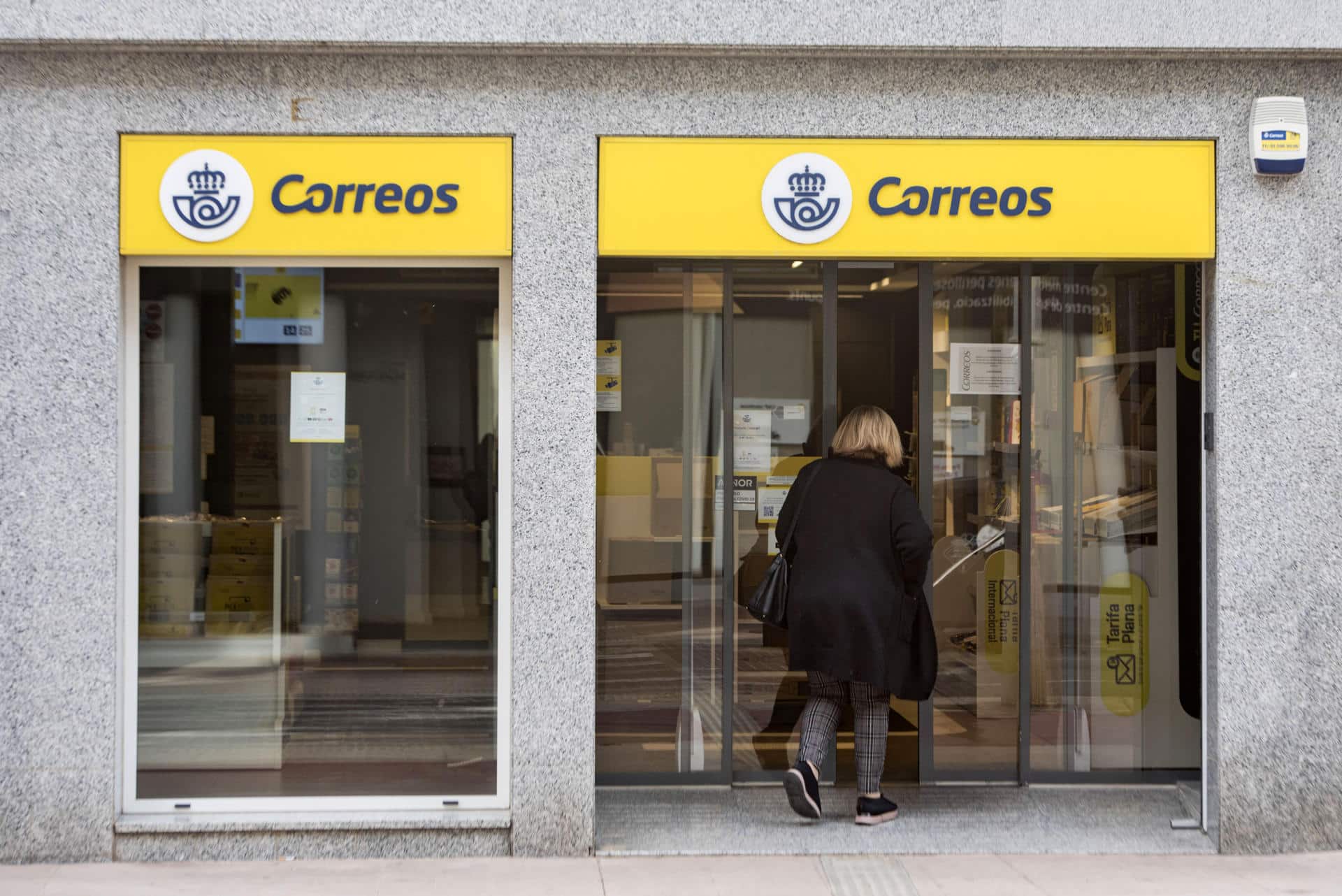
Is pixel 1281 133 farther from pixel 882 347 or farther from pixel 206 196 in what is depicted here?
pixel 206 196

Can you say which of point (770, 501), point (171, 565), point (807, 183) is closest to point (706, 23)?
point (807, 183)

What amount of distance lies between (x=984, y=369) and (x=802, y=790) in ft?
7.41

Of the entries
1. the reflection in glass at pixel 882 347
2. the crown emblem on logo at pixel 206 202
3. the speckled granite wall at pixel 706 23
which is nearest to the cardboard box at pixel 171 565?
the crown emblem on logo at pixel 206 202

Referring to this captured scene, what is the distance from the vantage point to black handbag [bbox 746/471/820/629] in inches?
231

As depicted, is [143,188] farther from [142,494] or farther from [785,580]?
[785,580]

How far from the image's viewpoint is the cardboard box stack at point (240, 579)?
5871mm

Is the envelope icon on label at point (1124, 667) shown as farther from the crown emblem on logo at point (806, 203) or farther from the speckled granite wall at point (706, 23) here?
the speckled granite wall at point (706, 23)

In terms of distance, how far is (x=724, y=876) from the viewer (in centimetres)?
529

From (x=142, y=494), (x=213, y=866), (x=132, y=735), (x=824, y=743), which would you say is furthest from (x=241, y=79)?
(x=824, y=743)

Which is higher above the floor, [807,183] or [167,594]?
[807,183]

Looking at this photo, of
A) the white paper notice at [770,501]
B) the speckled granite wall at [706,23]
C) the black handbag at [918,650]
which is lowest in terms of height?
the black handbag at [918,650]

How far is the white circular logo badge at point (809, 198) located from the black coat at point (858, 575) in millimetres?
1053

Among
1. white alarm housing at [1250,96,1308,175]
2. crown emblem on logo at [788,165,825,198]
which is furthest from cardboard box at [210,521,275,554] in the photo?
white alarm housing at [1250,96,1308,175]

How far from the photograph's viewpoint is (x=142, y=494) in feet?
18.7
